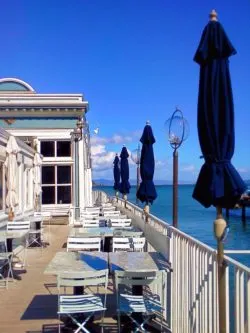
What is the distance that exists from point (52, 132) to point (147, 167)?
7860 millimetres

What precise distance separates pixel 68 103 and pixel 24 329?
1281cm

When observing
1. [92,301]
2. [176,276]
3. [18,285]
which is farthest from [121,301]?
[18,285]

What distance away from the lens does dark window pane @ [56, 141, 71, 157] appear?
1738 centimetres

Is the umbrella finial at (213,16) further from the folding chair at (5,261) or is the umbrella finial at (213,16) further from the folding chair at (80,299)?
the folding chair at (5,261)

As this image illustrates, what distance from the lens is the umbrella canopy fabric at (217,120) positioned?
354 cm

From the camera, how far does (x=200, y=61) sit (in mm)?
3734

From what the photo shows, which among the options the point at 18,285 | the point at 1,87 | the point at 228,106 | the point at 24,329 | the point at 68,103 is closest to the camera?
the point at 228,106

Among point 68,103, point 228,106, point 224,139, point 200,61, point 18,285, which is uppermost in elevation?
point 68,103

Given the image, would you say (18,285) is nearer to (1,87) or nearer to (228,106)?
(228,106)

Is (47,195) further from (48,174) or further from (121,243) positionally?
(121,243)

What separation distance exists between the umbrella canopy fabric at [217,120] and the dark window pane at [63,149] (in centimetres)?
1395

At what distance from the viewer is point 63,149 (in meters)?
17.4

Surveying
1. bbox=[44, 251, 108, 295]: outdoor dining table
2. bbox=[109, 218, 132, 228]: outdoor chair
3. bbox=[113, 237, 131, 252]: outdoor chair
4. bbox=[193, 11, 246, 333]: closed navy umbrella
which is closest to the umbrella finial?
bbox=[193, 11, 246, 333]: closed navy umbrella

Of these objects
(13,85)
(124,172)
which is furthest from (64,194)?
(13,85)
